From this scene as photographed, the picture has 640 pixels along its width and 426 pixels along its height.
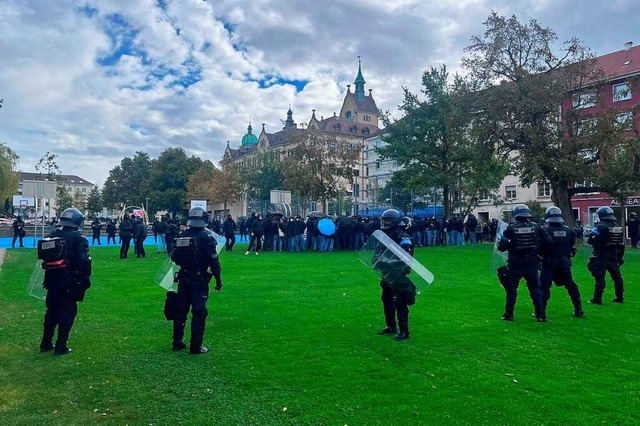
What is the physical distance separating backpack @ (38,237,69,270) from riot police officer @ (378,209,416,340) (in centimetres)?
427

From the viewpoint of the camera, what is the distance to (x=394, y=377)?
550cm

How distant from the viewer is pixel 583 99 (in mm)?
26188

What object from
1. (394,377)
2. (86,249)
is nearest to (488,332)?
(394,377)

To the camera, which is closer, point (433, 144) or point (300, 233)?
point (300, 233)

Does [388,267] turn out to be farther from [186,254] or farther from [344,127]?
[344,127]

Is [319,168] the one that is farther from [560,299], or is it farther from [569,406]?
[569,406]

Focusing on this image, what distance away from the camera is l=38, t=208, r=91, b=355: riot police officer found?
21.2ft

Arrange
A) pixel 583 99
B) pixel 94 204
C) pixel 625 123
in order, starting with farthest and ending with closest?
pixel 94 204
pixel 583 99
pixel 625 123

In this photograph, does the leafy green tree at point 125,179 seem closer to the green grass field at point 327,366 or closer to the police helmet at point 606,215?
the green grass field at point 327,366

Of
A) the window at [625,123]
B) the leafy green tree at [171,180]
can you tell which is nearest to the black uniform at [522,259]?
the window at [625,123]

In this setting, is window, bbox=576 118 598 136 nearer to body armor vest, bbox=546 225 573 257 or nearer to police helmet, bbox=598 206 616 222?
police helmet, bbox=598 206 616 222

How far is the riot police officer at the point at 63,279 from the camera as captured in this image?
6.47 meters

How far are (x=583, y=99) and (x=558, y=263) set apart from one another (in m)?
21.2

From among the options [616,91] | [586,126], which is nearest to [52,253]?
[586,126]
